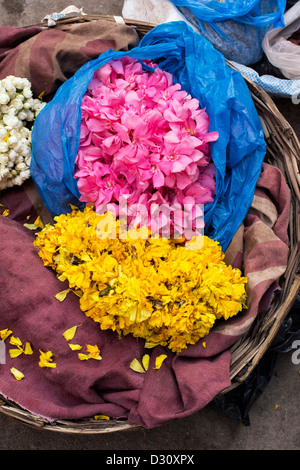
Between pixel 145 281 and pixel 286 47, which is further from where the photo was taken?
pixel 286 47

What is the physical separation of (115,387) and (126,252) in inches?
15.1

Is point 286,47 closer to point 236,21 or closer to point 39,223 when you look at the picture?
point 236,21

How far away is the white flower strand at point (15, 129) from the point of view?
129cm

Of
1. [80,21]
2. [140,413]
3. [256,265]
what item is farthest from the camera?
[80,21]

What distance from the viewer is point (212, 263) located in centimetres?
112

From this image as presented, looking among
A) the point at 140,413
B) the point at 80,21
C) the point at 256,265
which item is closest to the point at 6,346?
the point at 140,413

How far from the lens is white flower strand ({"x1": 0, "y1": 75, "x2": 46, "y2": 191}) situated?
4.22 feet

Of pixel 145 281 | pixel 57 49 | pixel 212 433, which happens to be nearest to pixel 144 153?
pixel 145 281

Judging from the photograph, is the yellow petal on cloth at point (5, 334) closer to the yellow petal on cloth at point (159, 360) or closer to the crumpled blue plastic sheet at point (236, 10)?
the yellow petal on cloth at point (159, 360)

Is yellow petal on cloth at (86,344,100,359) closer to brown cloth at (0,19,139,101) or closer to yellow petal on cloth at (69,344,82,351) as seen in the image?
yellow petal on cloth at (69,344,82,351)

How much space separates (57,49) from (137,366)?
1.01 m

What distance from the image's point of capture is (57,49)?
137cm

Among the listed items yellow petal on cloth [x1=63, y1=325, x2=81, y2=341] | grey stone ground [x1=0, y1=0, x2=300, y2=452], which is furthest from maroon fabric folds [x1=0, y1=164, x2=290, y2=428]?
grey stone ground [x1=0, y1=0, x2=300, y2=452]

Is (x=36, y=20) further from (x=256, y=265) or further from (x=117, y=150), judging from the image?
(x=256, y=265)
